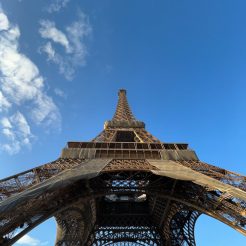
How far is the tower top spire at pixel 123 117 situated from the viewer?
3331cm

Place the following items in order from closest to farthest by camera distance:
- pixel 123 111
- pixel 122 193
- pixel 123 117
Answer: pixel 122 193, pixel 123 117, pixel 123 111

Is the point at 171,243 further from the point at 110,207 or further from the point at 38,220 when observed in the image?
the point at 38,220

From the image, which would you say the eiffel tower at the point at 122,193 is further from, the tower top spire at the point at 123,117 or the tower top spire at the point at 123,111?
the tower top spire at the point at 123,111

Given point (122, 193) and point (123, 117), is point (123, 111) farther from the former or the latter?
point (122, 193)

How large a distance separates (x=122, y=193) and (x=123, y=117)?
22.2 meters

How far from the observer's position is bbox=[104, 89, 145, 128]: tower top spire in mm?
33312

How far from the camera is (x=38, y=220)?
13.6 metres

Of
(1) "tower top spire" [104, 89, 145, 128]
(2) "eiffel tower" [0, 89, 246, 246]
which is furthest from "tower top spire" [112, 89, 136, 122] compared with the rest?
(2) "eiffel tower" [0, 89, 246, 246]

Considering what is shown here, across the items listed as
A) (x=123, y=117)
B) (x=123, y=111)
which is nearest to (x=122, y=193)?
(x=123, y=117)

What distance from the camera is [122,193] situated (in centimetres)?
1717

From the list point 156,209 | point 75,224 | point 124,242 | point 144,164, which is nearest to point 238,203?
point 144,164

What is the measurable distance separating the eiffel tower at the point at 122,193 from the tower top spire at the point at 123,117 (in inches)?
7.8

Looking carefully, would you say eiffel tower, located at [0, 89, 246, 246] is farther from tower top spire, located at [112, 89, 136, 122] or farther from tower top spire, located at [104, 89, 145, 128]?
tower top spire, located at [112, 89, 136, 122]

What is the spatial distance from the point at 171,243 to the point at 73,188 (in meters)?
13.8
